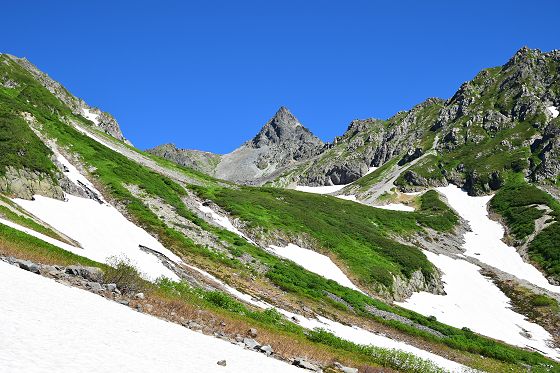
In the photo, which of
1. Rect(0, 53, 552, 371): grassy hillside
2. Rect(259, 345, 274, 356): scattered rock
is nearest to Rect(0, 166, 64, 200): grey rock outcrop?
Rect(0, 53, 552, 371): grassy hillside

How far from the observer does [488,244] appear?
106 meters

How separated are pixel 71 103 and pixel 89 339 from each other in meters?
189

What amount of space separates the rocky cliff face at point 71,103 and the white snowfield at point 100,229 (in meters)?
124

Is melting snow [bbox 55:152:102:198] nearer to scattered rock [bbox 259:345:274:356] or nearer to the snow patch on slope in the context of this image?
the snow patch on slope

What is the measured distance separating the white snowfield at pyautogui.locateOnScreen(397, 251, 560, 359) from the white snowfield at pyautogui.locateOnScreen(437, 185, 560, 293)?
560 inches

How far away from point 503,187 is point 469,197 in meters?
11.8

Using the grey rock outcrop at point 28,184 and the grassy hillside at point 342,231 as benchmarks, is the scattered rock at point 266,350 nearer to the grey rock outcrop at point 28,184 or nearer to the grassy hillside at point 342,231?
the grey rock outcrop at point 28,184

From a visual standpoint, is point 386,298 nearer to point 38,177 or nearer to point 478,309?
point 478,309

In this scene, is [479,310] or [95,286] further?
[479,310]

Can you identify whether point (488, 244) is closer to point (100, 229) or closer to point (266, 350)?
point (100, 229)

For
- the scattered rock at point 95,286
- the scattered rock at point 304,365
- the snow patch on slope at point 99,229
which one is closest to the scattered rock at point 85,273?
the scattered rock at point 95,286

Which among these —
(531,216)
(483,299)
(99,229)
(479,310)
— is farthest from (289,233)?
(531,216)

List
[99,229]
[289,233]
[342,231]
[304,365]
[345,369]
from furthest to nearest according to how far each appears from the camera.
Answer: [342,231] → [289,233] → [99,229] → [345,369] → [304,365]

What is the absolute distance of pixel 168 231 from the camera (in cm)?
4878
